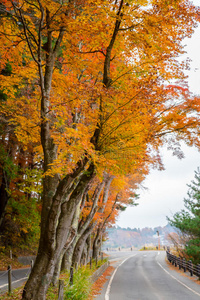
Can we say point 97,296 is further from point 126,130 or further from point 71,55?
point 71,55

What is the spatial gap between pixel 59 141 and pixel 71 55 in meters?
3.37

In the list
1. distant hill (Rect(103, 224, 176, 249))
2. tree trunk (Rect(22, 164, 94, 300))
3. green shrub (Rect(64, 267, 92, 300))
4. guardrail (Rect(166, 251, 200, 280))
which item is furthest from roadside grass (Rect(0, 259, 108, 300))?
distant hill (Rect(103, 224, 176, 249))

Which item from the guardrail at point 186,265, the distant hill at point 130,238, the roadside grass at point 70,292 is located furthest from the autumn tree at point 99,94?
the distant hill at point 130,238

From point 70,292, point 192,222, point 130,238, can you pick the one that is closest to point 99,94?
point 70,292

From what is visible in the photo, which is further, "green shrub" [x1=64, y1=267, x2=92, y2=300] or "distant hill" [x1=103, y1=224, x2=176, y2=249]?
"distant hill" [x1=103, y1=224, x2=176, y2=249]

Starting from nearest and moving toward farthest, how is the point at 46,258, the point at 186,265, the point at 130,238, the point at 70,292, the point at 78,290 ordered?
the point at 46,258
the point at 70,292
the point at 78,290
the point at 186,265
the point at 130,238

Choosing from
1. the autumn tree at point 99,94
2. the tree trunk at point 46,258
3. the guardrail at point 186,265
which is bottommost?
the guardrail at point 186,265

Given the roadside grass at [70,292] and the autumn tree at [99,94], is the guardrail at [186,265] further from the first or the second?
the autumn tree at [99,94]

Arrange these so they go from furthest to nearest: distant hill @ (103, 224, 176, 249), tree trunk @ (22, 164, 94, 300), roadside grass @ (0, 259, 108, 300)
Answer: distant hill @ (103, 224, 176, 249), roadside grass @ (0, 259, 108, 300), tree trunk @ (22, 164, 94, 300)

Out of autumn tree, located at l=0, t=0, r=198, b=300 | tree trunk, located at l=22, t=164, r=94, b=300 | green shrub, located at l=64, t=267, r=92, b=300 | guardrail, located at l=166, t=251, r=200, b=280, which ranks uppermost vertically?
autumn tree, located at l=0, t=0, r=198, b=300

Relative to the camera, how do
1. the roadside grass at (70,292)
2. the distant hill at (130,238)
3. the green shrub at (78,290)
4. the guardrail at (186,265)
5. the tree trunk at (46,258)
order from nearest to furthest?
Result: the tree trunk at (46,258)
the roadside grass at (70,292)
the green shrub at (78,290)
the guardrail at (186,265)
the distant hill at (130,238)

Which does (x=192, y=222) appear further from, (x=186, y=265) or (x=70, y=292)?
(x=70, y=292)

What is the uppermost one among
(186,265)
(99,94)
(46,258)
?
(99,94)

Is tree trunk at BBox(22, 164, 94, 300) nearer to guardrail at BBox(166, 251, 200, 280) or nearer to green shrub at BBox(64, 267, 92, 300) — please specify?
green shrub at BBox(64, 267, 92, 300)
